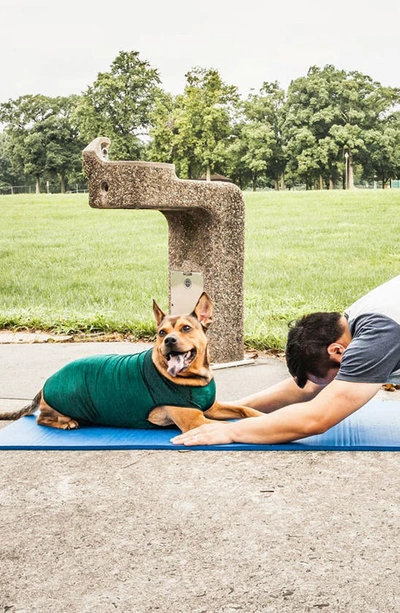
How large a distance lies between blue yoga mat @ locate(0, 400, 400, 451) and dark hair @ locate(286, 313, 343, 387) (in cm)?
42

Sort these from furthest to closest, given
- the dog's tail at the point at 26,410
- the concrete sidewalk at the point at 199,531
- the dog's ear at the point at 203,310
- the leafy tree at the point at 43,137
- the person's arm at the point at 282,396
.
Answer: the leafy tree at the point at 43,137 < the dog's tail at the point at 26,410 < the person's arm at the point at 282,396 < the dog's ear at the point at 203,310 < the concrete sidewalk at the point at 199,531

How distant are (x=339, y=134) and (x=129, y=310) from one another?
4016 centimetres

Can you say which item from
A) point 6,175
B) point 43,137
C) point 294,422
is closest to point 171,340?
point 294,422

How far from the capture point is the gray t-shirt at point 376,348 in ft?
11.4

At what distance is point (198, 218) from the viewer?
601 cm

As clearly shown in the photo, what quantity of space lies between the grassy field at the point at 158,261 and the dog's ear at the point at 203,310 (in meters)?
3.08

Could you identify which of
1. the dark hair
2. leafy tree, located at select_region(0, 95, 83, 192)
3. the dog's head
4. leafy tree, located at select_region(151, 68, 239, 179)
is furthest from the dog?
leafy tree, located at select_region(0, 95, 83, 192)

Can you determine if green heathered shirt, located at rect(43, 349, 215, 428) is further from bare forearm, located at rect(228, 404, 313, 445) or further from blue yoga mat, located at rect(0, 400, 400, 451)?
bare forearm, located at rect(228, 404, 313, 445)

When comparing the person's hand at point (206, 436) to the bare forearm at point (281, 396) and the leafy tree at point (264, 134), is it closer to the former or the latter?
the bare forearm at point (281, 396)

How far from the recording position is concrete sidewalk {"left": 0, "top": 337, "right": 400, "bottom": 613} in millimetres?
2576

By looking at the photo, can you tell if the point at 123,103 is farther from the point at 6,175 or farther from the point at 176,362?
the point at 176,362

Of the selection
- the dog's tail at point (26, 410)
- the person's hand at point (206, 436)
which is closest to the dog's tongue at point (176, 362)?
the person's hand at point (206, 436)

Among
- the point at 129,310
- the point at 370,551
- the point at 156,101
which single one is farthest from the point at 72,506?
the point at 156,101

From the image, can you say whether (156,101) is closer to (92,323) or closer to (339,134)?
(339,134)
